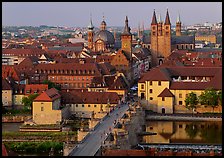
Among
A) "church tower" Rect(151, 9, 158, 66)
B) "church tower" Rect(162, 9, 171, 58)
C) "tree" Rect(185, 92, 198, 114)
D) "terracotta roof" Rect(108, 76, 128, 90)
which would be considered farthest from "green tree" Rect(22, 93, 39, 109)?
"church tower" Rect(162, 9, 171, 58)

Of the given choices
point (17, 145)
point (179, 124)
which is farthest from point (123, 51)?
point (17, 145)

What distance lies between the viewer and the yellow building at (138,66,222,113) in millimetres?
31984

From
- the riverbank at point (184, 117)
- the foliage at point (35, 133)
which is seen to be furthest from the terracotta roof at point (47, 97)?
the riverbank at point (184, 117)

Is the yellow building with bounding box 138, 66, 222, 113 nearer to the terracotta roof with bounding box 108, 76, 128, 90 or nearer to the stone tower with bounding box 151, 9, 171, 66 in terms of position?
the terracotta roof with bounding box 108, 76, 128, 90

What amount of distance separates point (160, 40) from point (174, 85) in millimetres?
24936

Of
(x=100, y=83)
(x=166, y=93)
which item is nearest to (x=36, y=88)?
(x=100, y=83)

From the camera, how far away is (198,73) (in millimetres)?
34125

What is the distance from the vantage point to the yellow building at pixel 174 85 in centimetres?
3198

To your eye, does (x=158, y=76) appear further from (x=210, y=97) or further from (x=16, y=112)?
(x=16, y=112)

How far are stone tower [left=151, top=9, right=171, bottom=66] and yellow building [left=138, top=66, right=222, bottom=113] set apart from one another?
22.0 metres

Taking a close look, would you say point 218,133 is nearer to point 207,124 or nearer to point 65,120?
point 207,124

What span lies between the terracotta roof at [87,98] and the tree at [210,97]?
16.2 feet

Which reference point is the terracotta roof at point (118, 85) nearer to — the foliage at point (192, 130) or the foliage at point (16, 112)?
the foliage at point (16, 112)

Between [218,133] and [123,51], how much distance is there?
18838mm
